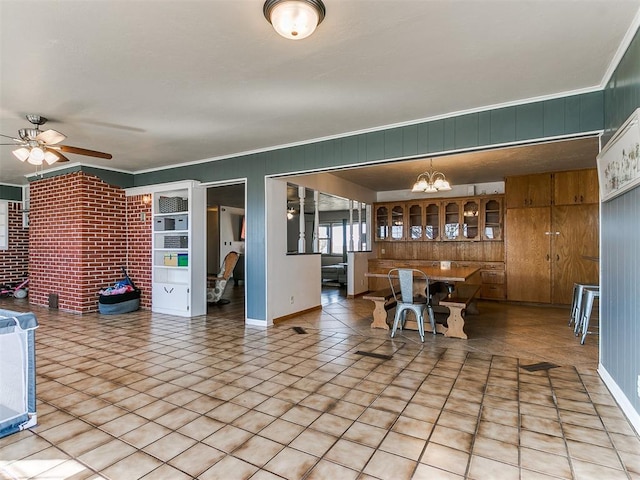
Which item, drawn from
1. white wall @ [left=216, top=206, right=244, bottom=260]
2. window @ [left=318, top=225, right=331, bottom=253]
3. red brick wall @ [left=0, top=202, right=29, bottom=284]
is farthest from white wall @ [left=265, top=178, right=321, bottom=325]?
red brick wall @ [left=0, top=202, right=29, bottom=284]

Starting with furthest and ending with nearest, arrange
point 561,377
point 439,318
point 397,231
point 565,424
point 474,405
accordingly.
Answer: point 397,231
point 439,318
point 561,377
point 474,405
point 565,424

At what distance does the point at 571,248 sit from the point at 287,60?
606cm

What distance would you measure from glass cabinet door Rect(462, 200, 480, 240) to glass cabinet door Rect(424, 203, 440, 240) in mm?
525

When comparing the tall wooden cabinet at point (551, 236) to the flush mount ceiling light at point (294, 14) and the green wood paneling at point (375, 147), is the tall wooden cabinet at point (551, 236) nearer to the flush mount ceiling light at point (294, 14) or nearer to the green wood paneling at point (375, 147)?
the green wood paneling at point (375, 147)

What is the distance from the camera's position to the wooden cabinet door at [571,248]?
6102mm

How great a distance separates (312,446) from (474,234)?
248 inches

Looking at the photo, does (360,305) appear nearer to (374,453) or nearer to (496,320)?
(496,320)

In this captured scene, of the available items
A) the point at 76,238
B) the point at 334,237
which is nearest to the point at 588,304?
the point at 76,238

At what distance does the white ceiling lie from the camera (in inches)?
79.5

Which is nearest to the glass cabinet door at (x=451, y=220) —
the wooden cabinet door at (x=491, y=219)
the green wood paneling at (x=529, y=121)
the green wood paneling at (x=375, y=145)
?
the wooden cabinet door at (x=491, y=219)

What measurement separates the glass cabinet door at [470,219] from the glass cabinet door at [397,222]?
129 centimetres

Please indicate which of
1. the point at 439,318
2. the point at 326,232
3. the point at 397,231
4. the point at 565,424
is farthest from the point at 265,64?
the point at 326,232

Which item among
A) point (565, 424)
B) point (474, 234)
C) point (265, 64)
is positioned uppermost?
point (265, 64)

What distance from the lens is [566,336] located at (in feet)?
14.2
